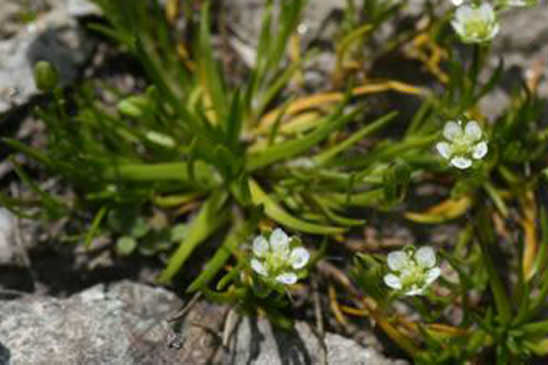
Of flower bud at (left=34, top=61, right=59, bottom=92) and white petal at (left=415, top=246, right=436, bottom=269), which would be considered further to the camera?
flower bud at (left=34, top=61, right=59, bottom=92)

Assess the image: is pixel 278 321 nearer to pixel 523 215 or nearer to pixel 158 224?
pixel 158 224

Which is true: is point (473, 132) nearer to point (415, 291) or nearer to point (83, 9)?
point (415, 291)

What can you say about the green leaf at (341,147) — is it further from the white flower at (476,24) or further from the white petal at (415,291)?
the white petal at (415,291)

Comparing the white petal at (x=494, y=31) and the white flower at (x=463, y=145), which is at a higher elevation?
the white petal at (x=494, y=31)

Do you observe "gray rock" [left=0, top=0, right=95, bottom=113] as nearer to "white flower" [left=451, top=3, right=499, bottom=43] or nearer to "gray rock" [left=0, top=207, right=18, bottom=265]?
"gray rock" [left=0, top=207, right=18, bottom=265]

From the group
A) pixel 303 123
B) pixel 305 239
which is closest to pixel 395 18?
pixel 303 123

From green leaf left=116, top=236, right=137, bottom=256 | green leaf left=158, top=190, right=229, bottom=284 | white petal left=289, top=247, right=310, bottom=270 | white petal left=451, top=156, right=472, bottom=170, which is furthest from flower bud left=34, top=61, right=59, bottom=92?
white petal left=451, top=156, right=472, bottom=170

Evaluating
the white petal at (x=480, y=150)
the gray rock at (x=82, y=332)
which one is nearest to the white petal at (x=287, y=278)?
the gray rock at (x=82, y=332)

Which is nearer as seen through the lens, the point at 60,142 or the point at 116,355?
the point at 116,355
